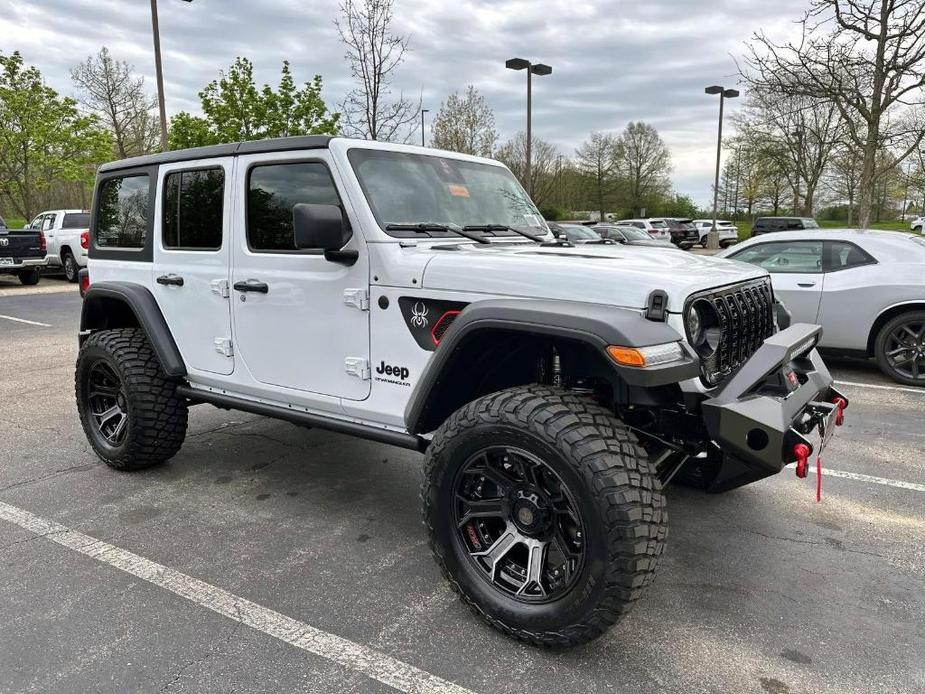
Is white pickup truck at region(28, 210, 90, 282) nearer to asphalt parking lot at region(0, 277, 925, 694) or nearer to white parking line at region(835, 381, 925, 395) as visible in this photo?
asphalt parking lot at region(0, 277, 925, 694)

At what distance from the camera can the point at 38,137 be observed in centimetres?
2575

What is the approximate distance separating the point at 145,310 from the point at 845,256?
6.80m

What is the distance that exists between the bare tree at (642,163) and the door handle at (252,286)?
2007 inches

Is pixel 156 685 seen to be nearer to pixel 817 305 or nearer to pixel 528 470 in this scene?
pixel 528 470

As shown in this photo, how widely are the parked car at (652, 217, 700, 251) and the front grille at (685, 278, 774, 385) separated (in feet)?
99.4

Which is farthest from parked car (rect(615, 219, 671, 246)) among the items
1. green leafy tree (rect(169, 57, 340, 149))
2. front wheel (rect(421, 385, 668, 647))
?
front wheel (rect(421, 385, 668, 647))

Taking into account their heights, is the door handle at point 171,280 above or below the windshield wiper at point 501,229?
below

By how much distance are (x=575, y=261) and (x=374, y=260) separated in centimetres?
93

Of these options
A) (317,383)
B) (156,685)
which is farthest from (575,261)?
(156,685)

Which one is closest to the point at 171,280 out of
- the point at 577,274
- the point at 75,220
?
the point at 577,274

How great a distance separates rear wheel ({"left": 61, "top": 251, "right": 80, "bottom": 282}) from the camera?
17.7 meters

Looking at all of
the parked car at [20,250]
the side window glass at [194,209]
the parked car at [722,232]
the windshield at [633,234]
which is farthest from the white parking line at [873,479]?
the parked car at [722,232]

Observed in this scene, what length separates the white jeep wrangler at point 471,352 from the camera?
245cm

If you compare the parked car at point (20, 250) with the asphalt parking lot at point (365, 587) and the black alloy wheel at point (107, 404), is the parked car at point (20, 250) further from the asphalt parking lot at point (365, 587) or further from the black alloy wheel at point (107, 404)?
the black alloy wheel at point (107, 404)
